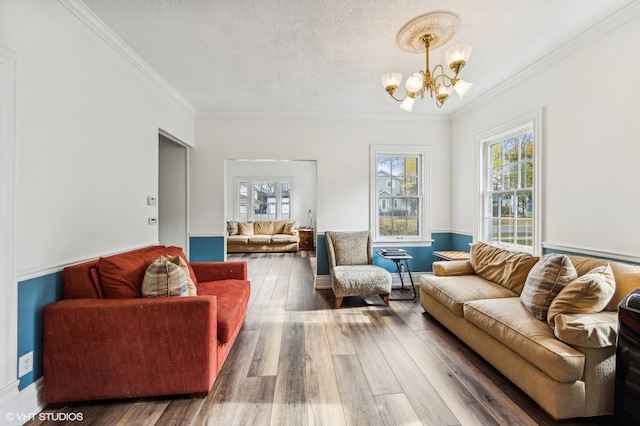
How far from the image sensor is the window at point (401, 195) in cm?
454

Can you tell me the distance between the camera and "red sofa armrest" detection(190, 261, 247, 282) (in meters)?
3.01

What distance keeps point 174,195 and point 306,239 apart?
15.5 ft

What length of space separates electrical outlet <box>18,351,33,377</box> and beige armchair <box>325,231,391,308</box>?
2.64 meters

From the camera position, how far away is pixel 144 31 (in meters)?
2.35

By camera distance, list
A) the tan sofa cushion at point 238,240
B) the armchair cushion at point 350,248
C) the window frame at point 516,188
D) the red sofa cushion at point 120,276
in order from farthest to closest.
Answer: the tan sofa cushion at point 238,240
the armchair cushion at point 350,248
the window frame at point 516,188
the red sofa cushion at point 120,276

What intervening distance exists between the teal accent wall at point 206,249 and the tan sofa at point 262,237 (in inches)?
142

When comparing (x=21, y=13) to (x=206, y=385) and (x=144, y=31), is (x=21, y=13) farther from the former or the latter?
(x=206, y=385)

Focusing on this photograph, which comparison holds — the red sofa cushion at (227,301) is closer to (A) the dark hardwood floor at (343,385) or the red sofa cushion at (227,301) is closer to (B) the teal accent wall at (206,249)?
(A) the dark hardwood floor at (343,385)

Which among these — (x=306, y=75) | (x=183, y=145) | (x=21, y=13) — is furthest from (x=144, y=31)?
(x=183, y=145)

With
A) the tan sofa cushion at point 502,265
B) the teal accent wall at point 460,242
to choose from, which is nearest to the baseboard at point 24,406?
the tan sofa cushion at point 502,265

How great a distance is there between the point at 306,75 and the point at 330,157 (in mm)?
1497

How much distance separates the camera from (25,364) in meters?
1.70

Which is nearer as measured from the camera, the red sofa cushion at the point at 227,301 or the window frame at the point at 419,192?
Answer: the red sofa cushion at the point at 227,301

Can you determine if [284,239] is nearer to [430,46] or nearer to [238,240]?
[238,240]
